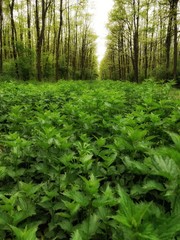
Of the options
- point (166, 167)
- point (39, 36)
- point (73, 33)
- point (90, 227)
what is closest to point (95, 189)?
point (90, 227)

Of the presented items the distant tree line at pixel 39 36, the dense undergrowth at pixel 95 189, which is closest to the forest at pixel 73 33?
the distant tree line at pixel 39 36

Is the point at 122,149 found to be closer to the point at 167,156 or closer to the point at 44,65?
the point at 167,156

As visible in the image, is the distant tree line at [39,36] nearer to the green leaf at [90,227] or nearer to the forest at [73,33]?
the forest at [73,33]

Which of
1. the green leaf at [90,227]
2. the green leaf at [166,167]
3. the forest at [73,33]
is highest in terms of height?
the forest at [73,33]

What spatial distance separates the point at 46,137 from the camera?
3.22 meters

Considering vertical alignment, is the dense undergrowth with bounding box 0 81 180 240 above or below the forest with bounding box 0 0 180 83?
below

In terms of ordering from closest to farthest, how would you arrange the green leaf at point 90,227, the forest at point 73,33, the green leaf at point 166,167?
1. the green leaf at point 166,167
2. the green leaf at point 90,227
3. the forest at point 73,33

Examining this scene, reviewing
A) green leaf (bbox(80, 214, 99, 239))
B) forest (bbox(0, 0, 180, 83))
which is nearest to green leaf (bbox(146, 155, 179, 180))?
green leaf (bbox(80, 214, 99, 239))

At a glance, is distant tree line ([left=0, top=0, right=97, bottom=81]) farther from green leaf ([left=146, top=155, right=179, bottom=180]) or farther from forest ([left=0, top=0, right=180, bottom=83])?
green leaf ([left=146, top=155, right=179, bottom=180])

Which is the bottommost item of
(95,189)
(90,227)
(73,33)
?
(90,227)

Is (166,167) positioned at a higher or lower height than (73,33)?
lower

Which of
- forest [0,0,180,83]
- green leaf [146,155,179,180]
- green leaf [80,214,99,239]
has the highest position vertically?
forest [0,0,180,83]

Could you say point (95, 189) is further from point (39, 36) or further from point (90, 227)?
point (39, 36)

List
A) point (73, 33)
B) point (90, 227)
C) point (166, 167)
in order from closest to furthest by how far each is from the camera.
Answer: point (166, 167)
point (90, 227)
point (73, 33)
